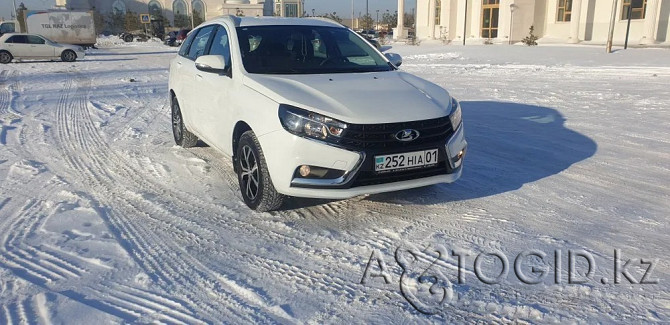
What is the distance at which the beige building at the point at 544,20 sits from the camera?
28.5 meters

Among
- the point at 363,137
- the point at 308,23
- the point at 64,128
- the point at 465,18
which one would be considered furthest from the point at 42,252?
the point at 465,18

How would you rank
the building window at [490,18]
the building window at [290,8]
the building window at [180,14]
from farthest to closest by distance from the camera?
the building window at [180,14] < the building window at [290,8] < the building window at [490,18]

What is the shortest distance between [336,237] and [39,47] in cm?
2714

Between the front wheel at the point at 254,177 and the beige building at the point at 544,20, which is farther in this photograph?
the beige building at the point at 544,20

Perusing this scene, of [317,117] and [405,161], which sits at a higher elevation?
[317,117]

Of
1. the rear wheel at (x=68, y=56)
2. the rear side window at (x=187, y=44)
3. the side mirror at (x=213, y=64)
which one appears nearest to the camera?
the side mirror at (x=213, y=64)

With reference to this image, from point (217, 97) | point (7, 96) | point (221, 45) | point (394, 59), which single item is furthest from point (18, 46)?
point (394, 59)

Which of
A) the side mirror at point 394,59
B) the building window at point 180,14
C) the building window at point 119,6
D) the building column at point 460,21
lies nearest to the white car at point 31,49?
the side mirror at point 394,59

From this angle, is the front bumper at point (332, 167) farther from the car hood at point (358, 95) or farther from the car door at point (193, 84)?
the car door at point (193, 84)

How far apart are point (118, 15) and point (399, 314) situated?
95.4 meters

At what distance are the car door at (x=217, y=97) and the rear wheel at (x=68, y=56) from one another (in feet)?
79.8

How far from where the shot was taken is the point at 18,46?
81.8ft

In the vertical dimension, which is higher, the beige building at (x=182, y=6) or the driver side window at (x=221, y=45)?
the beige building at (x=182, y=6)

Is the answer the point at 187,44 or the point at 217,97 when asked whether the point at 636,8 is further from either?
the point at 217,97
